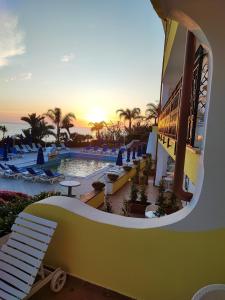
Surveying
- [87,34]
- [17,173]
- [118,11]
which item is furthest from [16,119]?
[118,11]

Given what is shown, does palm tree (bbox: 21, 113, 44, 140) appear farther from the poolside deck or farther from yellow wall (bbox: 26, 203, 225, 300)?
yellow wall (bbox: 26, 203, 225, 300)

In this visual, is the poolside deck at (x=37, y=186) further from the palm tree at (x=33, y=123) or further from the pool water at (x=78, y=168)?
the palm tree at (x=33, y=123)

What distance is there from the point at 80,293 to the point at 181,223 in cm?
171

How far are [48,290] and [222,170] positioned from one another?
9.07 feet

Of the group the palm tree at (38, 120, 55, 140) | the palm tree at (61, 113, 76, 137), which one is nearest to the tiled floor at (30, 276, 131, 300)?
the palm tree at (38, 120, 55, 140)

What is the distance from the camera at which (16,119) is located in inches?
1183

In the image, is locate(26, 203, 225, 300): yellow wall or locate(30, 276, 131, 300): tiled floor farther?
locate(30, 276, 131, 300): tiled floor

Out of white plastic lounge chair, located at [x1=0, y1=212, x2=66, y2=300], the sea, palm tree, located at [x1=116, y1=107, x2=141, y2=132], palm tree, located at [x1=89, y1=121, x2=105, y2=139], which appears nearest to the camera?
white plastic lounge chair, located at [x1=0, y1=212, x2=66, y2=300]

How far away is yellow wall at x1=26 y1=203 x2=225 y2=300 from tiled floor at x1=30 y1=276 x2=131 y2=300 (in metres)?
0.11

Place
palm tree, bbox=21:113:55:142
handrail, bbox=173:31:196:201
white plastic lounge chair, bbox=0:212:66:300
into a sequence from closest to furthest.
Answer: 1. handrail, bbox=173:31:196:201
2. white plastic lounge chair, bbox=0:212:66:300
3. palm tree, bbox=21:113:55:142


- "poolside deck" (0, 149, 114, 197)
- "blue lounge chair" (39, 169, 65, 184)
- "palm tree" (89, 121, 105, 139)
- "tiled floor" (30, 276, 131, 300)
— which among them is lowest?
"poolside deck" (0, 149, 114, 197)

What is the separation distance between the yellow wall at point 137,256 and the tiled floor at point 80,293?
0.11 metres

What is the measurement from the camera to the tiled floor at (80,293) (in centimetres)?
304

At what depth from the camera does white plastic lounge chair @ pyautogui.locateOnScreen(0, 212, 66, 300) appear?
112 inches
